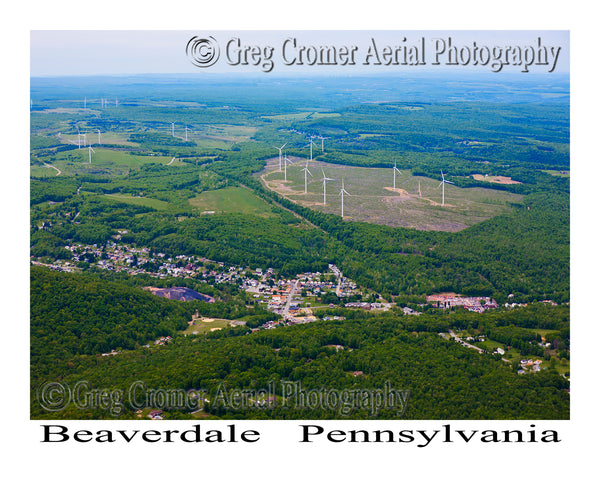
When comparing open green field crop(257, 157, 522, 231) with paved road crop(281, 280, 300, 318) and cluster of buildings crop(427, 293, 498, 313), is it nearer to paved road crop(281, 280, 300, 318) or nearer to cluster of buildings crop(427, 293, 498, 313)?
cluster of buildings crop(427, 293, 498, 313)

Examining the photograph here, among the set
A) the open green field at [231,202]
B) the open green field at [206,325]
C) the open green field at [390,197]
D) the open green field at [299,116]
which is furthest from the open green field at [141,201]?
the open green field at [299,116]

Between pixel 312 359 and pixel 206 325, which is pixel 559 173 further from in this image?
pixel 312 359

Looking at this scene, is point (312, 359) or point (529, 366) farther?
point (312, 359)

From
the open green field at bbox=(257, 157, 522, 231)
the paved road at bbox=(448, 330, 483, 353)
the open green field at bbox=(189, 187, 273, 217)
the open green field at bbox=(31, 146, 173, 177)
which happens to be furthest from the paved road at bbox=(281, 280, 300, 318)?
the open green field at bbox=(31, 146, 173, 177)

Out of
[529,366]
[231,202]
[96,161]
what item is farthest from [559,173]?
[529,366]

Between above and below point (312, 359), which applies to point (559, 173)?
above

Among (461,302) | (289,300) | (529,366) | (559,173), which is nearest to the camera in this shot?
(529,366)

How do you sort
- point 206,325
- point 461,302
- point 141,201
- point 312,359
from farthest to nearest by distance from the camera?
point 141,201
point 461,302
point 206,325
point 312,359
